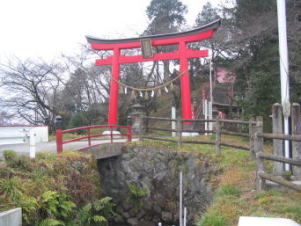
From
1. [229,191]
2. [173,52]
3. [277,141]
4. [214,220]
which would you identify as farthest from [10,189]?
[173,52]

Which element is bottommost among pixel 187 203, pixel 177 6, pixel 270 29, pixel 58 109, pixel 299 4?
pixel 187 203

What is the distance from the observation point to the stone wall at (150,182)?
8602 millimetres

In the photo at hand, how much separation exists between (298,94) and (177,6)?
23.1 metres

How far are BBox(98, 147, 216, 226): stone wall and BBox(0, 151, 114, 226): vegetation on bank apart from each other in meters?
2.21

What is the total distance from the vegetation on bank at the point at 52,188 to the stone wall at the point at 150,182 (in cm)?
221

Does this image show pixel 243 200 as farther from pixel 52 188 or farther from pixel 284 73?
pixel 52 188

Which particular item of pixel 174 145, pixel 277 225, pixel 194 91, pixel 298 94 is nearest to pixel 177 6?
pixel 194 91

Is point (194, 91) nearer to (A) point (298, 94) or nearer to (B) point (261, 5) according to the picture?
(B) point (261, 5)

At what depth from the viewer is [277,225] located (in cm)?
254

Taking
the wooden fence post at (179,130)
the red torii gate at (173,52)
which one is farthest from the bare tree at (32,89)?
the wooden fence post at (179,130)

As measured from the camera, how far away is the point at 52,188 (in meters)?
5.97

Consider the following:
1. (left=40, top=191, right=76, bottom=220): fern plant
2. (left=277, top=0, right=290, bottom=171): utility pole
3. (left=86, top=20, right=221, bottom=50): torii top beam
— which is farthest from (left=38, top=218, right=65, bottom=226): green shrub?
(left=86, top=20, right=221, bottom=50): torii top beam

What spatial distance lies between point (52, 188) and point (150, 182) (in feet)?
14.1

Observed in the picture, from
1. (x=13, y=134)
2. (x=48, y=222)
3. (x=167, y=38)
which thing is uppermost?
(x=167, y=38)
